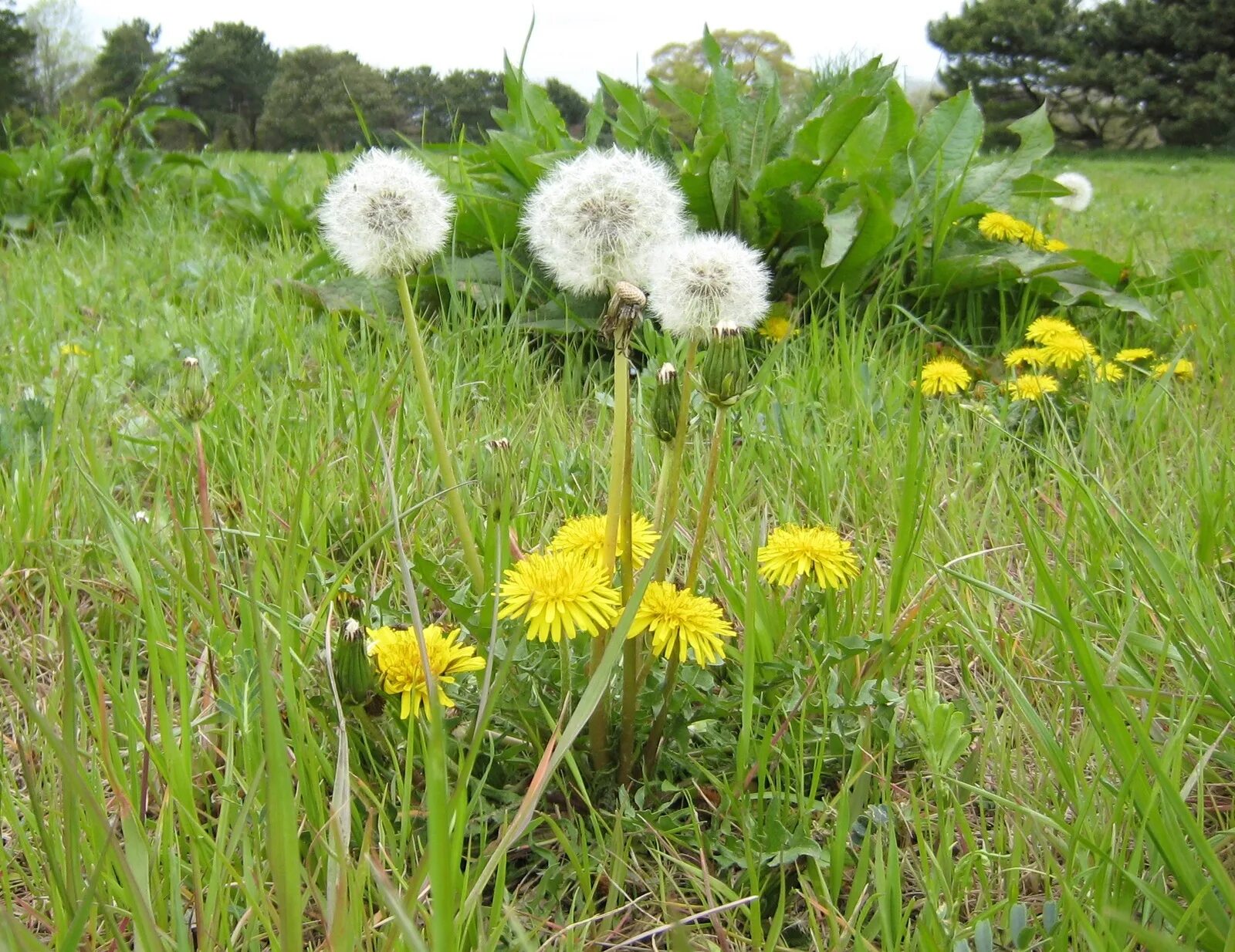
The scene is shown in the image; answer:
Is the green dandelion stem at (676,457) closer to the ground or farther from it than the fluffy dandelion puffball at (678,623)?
farther from it

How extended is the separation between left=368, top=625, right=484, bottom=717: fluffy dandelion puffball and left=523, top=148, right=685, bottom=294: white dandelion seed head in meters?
0.44

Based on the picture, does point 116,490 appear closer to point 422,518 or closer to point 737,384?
point 422,518

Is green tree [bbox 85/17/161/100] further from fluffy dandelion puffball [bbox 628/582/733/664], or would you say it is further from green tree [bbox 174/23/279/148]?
fluffy dandelion puffball [bbox 628/582/733/664]

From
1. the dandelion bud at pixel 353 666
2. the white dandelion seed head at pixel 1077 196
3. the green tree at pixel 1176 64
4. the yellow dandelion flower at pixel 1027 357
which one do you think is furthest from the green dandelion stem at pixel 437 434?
the green tree at pixel 1176 64

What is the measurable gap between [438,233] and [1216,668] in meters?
0.97

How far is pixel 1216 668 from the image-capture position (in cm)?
92

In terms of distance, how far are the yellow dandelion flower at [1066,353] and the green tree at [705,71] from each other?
1061 mm

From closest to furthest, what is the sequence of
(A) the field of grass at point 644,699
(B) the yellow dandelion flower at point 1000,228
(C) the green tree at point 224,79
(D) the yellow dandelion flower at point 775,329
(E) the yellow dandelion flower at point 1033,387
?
(A) the field of grass at point 644,699 < (E) the yellow dandelion flower at point 1033,387 < (D) the yellow dandelion flower at point 775,329 < (B) the yellow dandelion flower at point 1000,228 < (C) the green tree at point 224,79

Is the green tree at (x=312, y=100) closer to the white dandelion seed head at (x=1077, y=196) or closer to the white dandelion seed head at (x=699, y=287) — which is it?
the white dandelion seed head at (x=1077, y=196)

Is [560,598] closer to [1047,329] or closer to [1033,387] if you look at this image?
[1033,387]

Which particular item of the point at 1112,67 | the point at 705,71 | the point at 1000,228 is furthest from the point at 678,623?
the point at 1112,67

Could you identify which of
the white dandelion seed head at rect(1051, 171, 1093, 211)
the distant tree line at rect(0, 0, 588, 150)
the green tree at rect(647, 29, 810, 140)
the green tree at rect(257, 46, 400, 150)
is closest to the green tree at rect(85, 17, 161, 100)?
the distant tree line at rect(0, 0, 588, 150)

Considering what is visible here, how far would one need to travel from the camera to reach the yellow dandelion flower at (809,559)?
1078 millimetres

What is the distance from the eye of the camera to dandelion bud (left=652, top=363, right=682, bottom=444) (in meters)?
0.98
